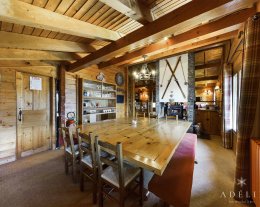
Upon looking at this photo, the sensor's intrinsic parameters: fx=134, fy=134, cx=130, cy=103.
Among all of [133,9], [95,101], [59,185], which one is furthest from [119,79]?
[59,185]

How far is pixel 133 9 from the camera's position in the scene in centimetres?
182

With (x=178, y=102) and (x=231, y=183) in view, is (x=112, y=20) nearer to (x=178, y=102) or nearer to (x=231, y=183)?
(x=231, y=183)

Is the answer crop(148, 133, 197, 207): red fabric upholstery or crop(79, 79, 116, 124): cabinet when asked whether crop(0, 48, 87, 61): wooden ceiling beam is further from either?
crop(148, 133, 197, 207): red fabric upholstery

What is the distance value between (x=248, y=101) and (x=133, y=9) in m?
1.98

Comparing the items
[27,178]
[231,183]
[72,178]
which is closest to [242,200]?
[231,183]

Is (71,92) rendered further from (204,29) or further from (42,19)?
(204,29)

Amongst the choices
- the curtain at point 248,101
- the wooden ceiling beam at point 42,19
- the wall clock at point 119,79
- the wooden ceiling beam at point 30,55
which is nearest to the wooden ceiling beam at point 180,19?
the curtain at point 248,101

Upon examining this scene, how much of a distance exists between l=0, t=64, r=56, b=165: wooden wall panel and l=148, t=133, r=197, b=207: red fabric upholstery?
3.33 meters

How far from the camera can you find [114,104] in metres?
5.67

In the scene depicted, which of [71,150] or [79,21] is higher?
[79,21]

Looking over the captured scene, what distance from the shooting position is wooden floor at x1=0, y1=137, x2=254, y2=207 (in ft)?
5.88

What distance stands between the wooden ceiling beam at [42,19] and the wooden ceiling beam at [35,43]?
0.83 m

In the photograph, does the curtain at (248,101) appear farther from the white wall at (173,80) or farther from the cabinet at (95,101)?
the cabinet at (95,101)

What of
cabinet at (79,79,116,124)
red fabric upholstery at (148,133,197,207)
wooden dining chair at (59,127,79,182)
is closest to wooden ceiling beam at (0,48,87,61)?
cabinet at (79,79,116,124)
